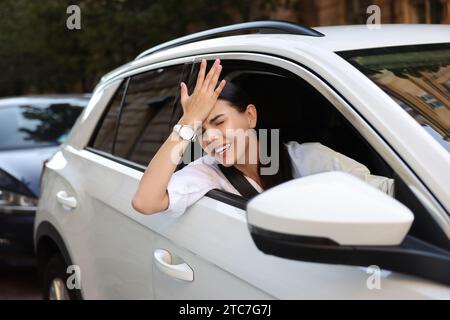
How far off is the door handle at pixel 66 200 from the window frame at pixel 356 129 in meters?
1.14

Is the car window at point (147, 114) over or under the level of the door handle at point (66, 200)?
over

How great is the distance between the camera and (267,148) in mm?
2664

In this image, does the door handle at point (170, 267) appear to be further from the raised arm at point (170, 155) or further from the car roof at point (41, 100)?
the car roof at point (41, 100)

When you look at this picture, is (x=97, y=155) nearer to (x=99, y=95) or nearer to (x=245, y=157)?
(x=99, y=95)

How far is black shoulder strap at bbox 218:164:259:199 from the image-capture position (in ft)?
7.90

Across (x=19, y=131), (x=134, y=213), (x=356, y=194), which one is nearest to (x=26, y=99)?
(x=19, y=131)

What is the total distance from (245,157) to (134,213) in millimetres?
494

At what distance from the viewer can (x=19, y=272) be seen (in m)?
5.98

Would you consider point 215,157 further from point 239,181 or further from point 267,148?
point 267,148

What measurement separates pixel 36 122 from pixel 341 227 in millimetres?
6050

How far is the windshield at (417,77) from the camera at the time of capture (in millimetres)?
1848

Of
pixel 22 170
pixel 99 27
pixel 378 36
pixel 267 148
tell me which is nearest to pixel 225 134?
pixel 267 148

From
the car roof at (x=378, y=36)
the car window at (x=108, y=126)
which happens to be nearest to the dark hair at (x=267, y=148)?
the car roof at (x=378, y=36)

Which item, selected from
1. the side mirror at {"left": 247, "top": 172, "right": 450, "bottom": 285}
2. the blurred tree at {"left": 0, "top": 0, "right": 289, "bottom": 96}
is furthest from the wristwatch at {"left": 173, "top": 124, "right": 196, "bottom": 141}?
the blurred tree at {"left": 0, "top": 0, "right": 289, "bottom": 96}
